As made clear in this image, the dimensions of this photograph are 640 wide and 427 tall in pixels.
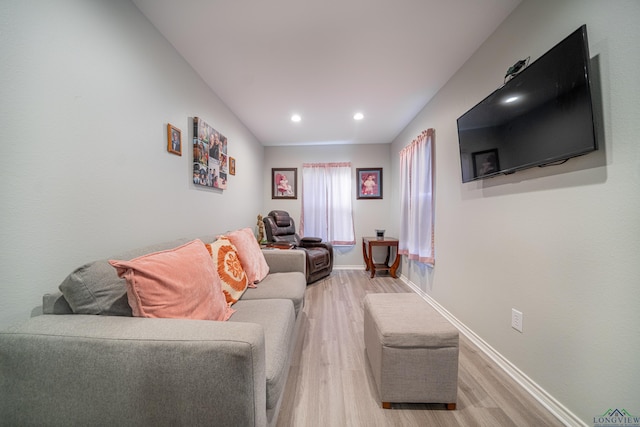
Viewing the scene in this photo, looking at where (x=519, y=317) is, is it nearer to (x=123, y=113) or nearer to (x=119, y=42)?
(x=123, y=113)

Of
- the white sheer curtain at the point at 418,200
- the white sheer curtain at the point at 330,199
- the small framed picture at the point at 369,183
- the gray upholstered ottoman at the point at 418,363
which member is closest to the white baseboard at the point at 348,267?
the white sheer curtain at the point at 330,199

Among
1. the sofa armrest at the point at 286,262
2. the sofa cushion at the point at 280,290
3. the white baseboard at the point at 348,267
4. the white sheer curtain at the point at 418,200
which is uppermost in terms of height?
the white sheer curtain at the point at 418,200

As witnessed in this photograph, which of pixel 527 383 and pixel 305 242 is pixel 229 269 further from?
pixel 305 242

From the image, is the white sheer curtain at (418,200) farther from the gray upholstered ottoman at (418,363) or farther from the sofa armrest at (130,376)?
the sofa armrest at (130,376)

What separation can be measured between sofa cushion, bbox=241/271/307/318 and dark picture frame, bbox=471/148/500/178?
66.8 inches

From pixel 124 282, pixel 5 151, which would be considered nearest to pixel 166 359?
pixel 124 282

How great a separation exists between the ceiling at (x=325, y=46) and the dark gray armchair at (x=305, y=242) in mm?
1681

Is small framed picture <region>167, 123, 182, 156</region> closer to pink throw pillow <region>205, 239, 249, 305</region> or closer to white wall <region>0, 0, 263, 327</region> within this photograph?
white wall <region>0, 0, 263, 327</region>

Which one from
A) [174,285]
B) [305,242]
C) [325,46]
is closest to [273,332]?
[174,285]

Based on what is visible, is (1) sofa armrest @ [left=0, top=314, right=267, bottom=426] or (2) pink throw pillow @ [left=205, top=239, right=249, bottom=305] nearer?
(1) sofa armrest @ [left=0, top=314, right=267, bottom=426]

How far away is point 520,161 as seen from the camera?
1356 mm

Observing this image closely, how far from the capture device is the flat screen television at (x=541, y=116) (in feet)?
3.34

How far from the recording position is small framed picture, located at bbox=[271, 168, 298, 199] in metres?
4.34

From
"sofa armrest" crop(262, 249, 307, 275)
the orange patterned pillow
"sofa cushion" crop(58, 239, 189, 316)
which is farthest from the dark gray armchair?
"sofa cushion" crop(58, 239, 189, 316)
